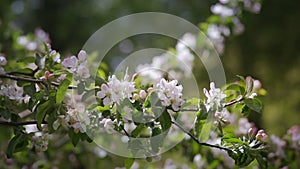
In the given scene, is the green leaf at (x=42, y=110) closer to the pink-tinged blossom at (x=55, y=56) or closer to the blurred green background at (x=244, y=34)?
the pink-tinged blossom at (x=55, y=56)

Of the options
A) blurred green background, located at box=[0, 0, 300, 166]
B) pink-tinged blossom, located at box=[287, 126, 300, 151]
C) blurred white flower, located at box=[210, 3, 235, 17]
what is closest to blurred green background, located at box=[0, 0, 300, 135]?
blurred green background, located at box=[0, 0, 300, 166]

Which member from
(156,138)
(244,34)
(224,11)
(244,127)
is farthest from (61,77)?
(244,34)

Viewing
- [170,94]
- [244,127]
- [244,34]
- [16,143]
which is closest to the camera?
[170,94]

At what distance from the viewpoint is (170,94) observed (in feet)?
3.28

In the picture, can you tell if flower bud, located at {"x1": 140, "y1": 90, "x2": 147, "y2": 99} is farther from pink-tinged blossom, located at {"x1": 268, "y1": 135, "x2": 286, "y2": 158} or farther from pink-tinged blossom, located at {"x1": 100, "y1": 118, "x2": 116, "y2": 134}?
pink-tinged blossom, located at {"x1": 268, "y1": 135, "x2": 286, "y2": 158}

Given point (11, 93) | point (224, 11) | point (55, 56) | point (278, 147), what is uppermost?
point (224, 11)

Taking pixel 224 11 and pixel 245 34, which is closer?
pixel 224 11

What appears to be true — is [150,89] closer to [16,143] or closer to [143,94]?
[143,94]

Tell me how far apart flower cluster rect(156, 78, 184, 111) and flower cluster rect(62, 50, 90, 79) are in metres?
0.17

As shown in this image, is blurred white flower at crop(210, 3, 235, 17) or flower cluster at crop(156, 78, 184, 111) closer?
flower cluster at crop(156, 78, 184, 111)

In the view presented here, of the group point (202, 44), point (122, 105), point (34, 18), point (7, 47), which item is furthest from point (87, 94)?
point (34, 18)

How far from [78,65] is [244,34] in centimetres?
360

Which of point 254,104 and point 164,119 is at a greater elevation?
point 254,104

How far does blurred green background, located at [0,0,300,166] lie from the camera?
423 centimetres
